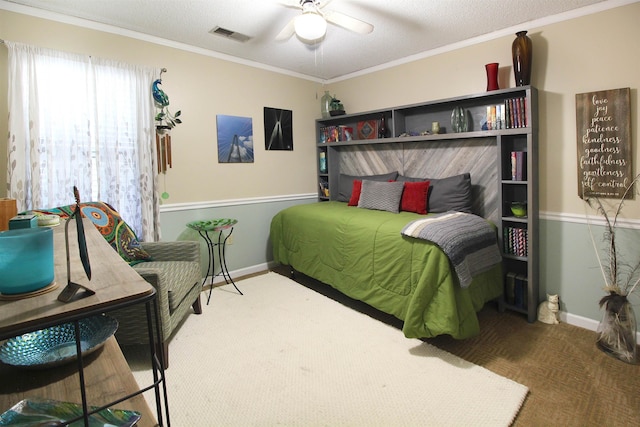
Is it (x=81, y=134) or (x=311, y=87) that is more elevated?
(x=311, y=87)

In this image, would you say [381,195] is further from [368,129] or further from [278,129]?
[278,129]

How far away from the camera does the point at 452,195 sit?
3037 mm

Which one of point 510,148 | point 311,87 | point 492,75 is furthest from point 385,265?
point 311,87

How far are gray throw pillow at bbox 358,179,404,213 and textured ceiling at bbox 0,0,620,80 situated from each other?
133cm

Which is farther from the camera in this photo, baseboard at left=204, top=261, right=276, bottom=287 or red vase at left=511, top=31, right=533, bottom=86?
baseboard at left=204, top=261, right=276, bottom=287

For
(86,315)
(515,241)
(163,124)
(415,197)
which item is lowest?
(515,241)

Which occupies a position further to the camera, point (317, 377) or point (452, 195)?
point (452, 195)

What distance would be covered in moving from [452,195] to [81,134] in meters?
3.09

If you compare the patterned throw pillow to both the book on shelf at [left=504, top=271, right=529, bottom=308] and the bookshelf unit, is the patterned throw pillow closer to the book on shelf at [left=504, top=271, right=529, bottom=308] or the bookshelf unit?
the bookshelf unit

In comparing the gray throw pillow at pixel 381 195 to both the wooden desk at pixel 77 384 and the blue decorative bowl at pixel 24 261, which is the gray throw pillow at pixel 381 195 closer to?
the wooden desk at pixel 77 384

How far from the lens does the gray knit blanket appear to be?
217 centimetres

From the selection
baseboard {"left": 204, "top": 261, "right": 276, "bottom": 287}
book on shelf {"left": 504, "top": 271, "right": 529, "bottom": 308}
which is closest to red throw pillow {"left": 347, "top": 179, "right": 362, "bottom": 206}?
baseboard {"left": 204, "top": 261, "right": 276, "bottom": 287}

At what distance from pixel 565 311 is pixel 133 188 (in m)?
3.70

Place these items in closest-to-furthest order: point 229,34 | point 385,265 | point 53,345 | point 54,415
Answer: point 54,415 → point 53,345 → point 385,265 → point 229,34
